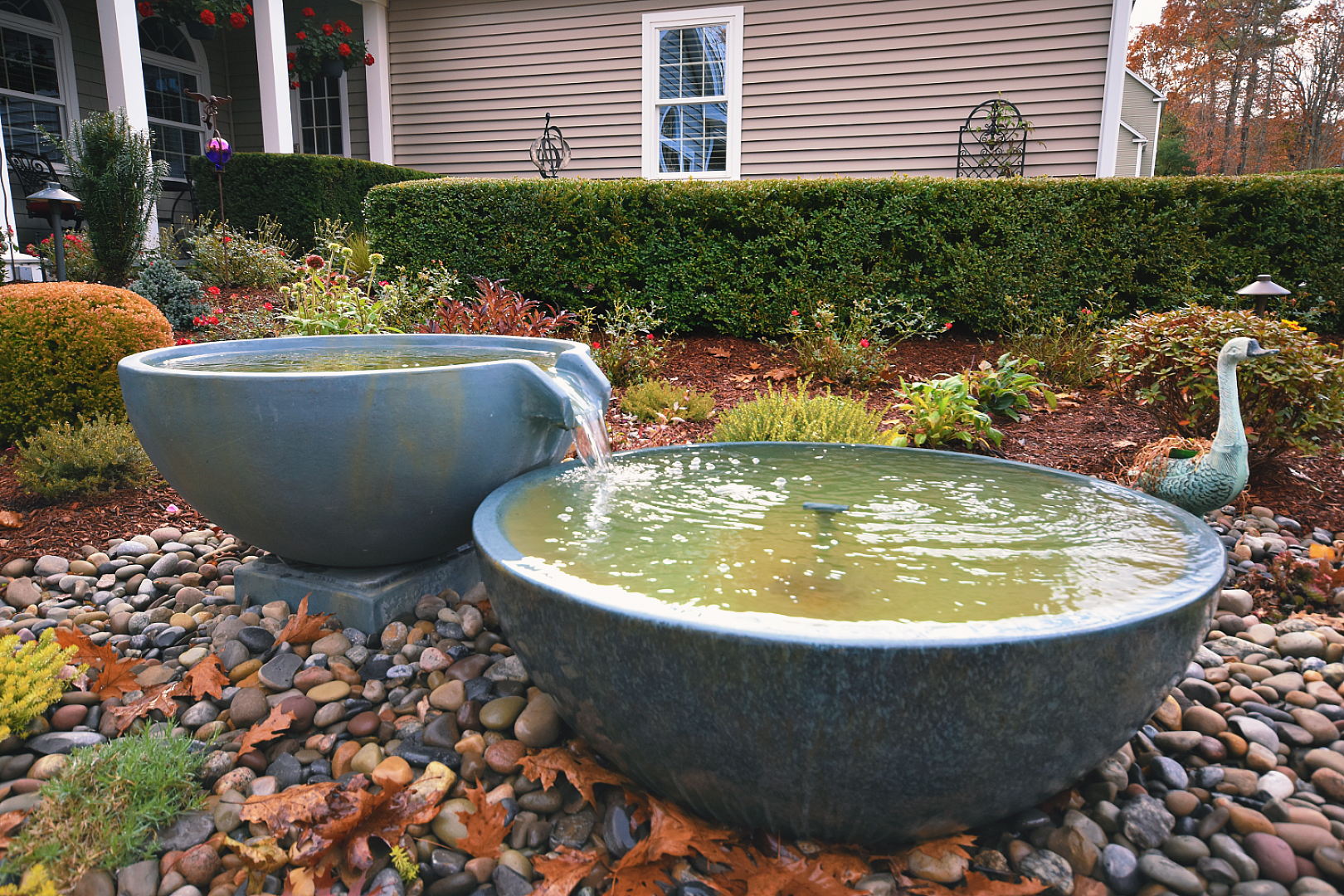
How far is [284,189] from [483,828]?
29.0 feet

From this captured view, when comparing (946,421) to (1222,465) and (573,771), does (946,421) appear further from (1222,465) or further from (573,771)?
(573,771)

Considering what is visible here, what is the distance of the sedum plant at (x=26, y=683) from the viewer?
1702 millimetres

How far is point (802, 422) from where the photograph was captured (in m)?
3.53

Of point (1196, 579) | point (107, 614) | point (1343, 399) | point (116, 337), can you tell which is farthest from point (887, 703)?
point (116, 337)

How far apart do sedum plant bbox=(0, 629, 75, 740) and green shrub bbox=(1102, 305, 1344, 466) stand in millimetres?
4163

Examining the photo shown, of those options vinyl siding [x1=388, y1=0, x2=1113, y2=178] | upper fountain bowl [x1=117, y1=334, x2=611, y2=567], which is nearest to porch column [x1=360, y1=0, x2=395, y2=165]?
vinyl siding [x1=388, y1=0, x2=1113, y2=178]

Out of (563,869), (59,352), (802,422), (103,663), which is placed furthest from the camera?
(59,352)

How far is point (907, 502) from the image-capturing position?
204cm

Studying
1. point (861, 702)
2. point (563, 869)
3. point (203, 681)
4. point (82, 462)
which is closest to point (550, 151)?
point (82, 462)

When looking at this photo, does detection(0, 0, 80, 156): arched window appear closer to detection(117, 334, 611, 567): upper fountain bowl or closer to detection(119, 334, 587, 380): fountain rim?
detection(119, 334, 587, 380): fountain rim

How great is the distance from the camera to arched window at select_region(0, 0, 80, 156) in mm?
9328

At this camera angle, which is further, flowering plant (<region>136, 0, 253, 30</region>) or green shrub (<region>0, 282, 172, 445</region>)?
flowering plant (<region>136, 0, 253, 30</region>)

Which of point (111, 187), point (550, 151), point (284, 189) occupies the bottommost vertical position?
point (111, 187)

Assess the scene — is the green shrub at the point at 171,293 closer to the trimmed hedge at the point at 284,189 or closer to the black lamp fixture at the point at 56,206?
the black lamp fixture at the point at 56,206
